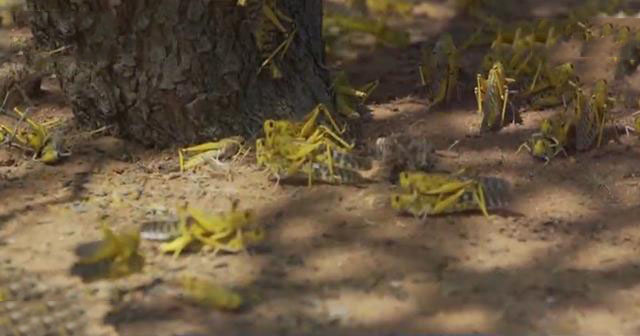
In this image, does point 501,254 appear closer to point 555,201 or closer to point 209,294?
point 555,201

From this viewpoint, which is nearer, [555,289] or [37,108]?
[555,289]

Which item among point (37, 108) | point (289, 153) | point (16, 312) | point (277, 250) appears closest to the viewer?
point (16, 312)

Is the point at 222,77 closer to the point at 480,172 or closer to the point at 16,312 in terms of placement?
the point at 480,172

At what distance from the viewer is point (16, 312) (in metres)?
2.68

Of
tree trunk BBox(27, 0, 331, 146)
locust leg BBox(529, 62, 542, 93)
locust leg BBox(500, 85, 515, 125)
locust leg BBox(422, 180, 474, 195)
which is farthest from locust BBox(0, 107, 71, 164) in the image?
locust leg BBox(529, 62, 542, 93)

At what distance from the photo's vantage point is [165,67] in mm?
3562

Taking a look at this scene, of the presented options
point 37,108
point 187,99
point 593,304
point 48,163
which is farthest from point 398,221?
point 37,108

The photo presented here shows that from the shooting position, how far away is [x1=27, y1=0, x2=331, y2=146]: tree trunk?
11.6 feet

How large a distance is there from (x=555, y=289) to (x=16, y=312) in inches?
52.5

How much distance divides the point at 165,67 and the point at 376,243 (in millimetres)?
1014

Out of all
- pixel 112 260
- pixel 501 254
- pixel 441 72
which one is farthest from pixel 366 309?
pixel 441 72

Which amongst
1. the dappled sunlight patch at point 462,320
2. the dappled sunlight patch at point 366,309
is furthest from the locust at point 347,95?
the dappled sunlight patch at point 462,320

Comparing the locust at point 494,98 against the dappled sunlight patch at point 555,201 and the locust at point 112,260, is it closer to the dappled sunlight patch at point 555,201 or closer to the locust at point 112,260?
the dappled sunlight patch at point 555,201

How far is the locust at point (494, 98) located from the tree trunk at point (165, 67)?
61 centimetres
